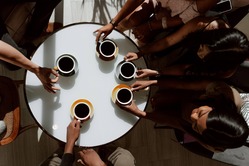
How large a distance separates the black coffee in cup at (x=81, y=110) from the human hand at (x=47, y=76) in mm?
133

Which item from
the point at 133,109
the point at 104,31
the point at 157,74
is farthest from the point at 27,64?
the point at 157,74

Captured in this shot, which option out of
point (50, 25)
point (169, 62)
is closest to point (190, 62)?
point (169, 62)

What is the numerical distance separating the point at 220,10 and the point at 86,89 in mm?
767

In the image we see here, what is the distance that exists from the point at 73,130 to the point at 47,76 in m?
0.26

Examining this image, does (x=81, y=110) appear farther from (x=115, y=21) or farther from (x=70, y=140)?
(x=115, y=21)

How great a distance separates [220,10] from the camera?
1.70 metres

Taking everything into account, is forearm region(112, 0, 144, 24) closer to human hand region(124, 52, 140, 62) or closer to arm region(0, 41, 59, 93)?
human hand region(124, 52, 140, 62)

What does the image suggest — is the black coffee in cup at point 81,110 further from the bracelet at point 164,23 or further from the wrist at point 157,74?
the bracelet at point 164,23

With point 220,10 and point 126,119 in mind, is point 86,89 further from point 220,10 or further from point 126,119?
point 220,10

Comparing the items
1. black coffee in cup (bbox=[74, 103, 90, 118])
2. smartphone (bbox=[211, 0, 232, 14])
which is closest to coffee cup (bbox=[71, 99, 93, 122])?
black coffee in cup (bbox=[74, 103, 90, 118])

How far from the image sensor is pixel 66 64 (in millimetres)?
1493

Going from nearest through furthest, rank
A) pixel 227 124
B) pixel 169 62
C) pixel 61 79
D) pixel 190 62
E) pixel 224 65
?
1. pixel 227 124
2. pixel 224 65
3. pixel 61 79
4. pixel 190 62
5. pixel 169 62

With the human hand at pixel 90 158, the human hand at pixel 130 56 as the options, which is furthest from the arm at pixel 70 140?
the human hand at pixel 130 56

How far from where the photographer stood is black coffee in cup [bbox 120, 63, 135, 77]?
1.53 metres
